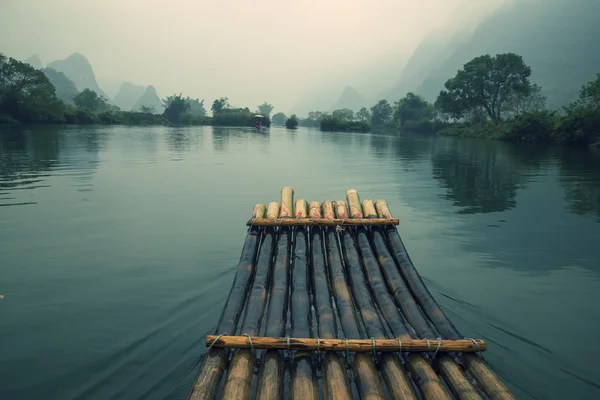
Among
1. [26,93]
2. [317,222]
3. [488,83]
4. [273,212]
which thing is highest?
[488,83]

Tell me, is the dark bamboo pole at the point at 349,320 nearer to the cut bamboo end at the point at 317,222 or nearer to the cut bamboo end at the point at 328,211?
the cut bamboo end at the point at 328,211

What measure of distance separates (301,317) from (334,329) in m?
0.64

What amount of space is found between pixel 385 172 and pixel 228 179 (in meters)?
13.0

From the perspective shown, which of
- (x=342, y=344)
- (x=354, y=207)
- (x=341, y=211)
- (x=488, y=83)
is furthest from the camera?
(x=488, y=83)

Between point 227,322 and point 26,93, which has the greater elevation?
point 26,93

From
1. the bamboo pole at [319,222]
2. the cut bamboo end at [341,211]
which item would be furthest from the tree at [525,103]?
the bamboo pole at [319,222]

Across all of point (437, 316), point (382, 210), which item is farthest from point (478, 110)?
point (437, 316)

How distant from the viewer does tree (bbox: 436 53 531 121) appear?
316 ft

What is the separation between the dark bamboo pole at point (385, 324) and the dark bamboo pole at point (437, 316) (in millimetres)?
608

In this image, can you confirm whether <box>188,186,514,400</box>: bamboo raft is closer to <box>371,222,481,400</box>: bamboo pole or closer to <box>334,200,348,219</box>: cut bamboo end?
<box>371,222,481,400</box>: bamboo pole

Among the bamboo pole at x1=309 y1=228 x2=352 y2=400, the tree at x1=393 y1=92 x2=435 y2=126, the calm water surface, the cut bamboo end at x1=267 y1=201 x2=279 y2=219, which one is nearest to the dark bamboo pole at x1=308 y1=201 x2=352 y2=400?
the bamboo pole at x1=309 y1=228 x2=352 y2=400

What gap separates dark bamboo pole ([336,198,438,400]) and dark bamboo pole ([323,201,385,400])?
0.16 metres

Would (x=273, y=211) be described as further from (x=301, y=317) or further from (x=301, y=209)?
(x=301, y=317)

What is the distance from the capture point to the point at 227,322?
19.0ft
